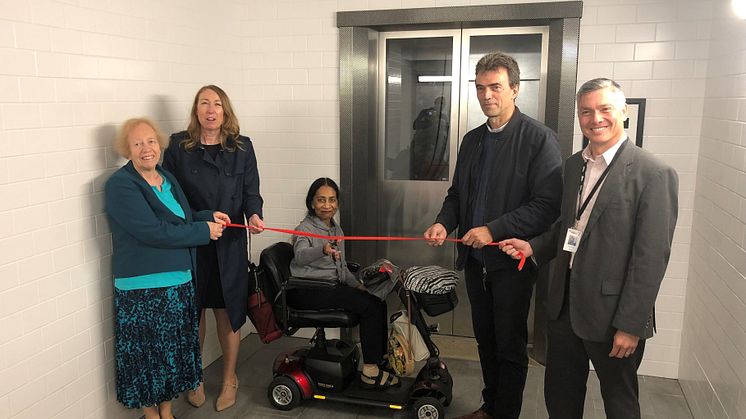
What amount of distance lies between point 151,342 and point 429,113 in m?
2.35

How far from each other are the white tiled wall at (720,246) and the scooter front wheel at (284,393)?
2.14m

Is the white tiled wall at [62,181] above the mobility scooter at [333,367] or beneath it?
above

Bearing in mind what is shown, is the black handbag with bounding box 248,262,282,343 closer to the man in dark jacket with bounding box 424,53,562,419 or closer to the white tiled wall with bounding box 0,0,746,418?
the white tiled wall with bounding box 0,0,746,418

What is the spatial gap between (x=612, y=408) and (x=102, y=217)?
245 cm

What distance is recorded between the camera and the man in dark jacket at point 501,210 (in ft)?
9.25

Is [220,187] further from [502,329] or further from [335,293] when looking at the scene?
[502,329]

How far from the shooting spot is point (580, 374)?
256 centimetres

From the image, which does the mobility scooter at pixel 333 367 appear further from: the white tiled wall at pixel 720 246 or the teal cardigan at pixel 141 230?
the white tiled wall at pixel 720 246

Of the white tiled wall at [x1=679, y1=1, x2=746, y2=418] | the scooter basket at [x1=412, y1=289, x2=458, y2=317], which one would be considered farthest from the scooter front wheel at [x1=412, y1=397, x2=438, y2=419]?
the white tiled wall at [x1=679, y1=1, x2=746, y2=418]

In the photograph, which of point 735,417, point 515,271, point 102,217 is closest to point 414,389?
point 515,271

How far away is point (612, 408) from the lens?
239cm

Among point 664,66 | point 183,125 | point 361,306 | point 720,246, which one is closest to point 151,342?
point 361,306

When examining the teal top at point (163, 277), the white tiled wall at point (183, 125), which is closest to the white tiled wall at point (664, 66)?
the white tiled wall at point (183, 125)

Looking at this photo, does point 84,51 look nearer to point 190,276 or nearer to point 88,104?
Answer: point 88,104
